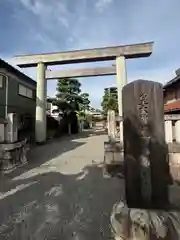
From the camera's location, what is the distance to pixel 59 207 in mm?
4465

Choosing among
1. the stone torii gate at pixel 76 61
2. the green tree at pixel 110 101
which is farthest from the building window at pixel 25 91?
the green tree at pixel 110 101

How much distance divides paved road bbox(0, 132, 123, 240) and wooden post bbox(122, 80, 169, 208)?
1010mm

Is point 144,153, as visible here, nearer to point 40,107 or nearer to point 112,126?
point 112,126

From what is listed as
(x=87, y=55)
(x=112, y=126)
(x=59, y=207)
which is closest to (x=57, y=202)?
(x=59, y=207)

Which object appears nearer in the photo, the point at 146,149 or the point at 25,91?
the point at 146,149

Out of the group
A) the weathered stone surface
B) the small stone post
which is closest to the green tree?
the small stone post

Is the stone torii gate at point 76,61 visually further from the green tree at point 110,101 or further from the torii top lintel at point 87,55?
the green tree at point 110,101

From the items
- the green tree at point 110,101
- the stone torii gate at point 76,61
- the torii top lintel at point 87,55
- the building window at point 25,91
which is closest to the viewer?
the torii top lintel at point 87,55

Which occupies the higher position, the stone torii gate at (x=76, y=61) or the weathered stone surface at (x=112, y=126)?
the stone torii gate at (x=76, y=61)

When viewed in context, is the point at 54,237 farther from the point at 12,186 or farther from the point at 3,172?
the point at 3,172

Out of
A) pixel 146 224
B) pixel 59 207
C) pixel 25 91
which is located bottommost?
pixel 59 207

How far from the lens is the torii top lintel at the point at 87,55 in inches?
538

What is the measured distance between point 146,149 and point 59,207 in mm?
2520

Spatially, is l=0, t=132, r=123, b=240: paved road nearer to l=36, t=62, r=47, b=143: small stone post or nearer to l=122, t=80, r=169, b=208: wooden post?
l=122, t=80, r=169, b=208: wooden post
